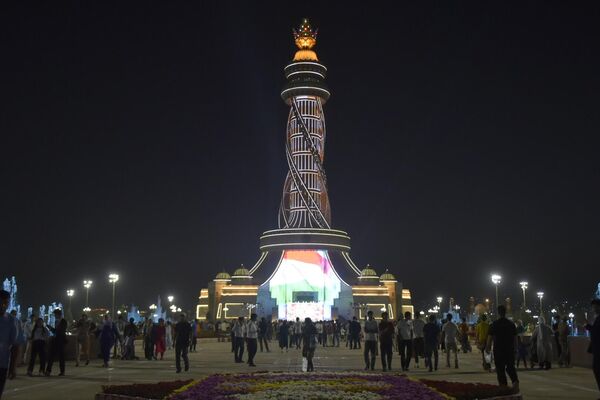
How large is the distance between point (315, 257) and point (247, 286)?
1006 cm

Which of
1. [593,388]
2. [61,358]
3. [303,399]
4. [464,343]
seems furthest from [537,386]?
[464,343]

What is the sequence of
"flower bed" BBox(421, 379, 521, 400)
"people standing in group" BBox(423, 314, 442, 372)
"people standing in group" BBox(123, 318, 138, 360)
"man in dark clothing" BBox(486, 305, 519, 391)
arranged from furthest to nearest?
"people standing in group" BBox(123, 318, 138, 360) → "people standing in group" BBox(423, 314, 442, 372) → "man in dark clothing" BBox(486, 305, 519, 391) → "flower bed" BBox(421, 379, 521, 400)

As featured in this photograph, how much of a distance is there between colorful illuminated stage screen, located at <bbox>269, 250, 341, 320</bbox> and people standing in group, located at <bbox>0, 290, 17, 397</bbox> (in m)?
81.3

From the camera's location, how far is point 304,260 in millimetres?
91500

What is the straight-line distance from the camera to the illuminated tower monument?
3551 inches

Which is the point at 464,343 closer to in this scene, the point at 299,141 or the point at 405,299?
the point at 299,141

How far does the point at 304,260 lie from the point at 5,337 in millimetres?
83534

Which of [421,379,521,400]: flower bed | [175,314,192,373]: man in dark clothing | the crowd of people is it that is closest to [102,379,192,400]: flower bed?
the crowd of people

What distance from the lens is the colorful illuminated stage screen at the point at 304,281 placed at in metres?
90.0

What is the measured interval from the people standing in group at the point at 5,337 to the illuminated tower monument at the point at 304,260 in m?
79.1

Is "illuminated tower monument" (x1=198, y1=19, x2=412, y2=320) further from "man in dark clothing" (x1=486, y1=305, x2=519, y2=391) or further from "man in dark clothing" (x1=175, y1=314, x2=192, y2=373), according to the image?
"man in dark clothing" (x1=486, y1=305, x2=519, y2=391)

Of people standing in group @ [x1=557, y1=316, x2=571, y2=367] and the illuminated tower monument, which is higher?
the illuminated tower monument

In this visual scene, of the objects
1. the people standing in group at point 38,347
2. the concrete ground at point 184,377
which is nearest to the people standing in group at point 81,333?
the concrete ground at point 184,377

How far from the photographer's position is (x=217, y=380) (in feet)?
46.1
